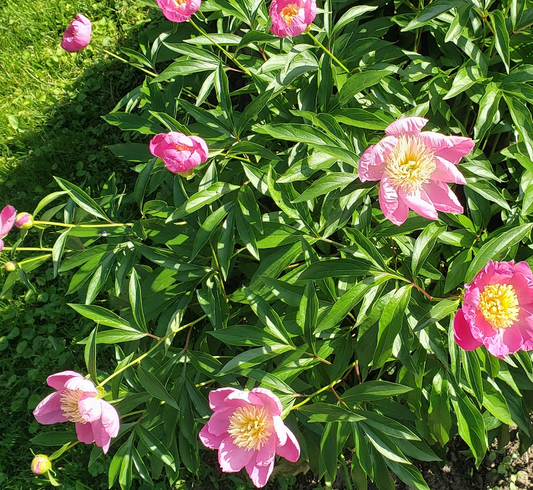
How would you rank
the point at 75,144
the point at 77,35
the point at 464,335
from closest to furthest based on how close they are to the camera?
the point at 464,335, the point at 77,35, the point at 75,144

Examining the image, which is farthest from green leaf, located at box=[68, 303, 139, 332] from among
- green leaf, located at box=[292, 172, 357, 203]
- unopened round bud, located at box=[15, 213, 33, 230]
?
green leaf, located at box=[292, 172, 357, 203]

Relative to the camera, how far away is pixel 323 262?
→ 4.28ft

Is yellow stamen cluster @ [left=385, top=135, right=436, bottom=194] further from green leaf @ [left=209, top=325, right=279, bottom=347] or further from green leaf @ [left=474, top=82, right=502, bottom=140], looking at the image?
green leaf @ [left=209, top=325, right=279, bottom=347]

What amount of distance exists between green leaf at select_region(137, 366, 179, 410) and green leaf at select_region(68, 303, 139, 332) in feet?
0.60

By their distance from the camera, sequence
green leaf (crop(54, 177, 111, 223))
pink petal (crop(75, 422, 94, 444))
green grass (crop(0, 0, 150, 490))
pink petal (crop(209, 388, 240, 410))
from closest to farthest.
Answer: pink petal (crop(209, 388, 240, 410)) → pink petal (crop(75, 422, 94, 444)) → green leaf (crop(54, 177, 111, 223)) → green grass (crop(0, 0, 150, 490))

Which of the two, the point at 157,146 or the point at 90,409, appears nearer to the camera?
the point at 90,409

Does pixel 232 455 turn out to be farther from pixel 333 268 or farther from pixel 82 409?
pixel 333 268

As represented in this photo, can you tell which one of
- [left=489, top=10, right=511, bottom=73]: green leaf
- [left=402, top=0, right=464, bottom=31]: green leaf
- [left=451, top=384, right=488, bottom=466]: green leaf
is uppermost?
[left=402, top=0, right=464, bottom=31]: green leaf

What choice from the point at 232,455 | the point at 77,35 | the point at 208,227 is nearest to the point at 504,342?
the point at 232,455

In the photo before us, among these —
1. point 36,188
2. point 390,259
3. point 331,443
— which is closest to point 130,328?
point 331,443

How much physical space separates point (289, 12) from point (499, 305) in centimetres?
84

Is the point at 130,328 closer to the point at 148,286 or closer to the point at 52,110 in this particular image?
the point at 148,286

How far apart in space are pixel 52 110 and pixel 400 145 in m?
2.27

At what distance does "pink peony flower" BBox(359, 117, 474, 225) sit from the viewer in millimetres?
1159
